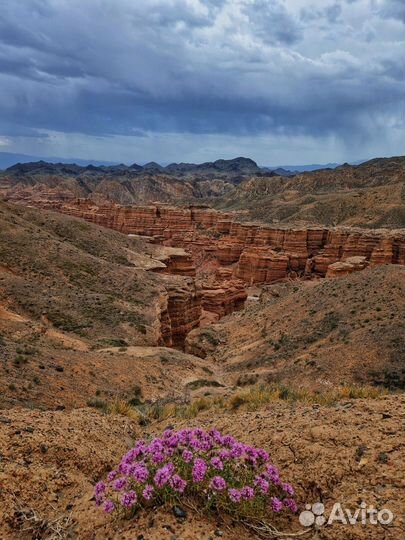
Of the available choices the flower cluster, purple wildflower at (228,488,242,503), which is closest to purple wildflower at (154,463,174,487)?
the flower cluster

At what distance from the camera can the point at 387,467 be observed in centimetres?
517

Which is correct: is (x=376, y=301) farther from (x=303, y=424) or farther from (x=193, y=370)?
(x=303, y=424)

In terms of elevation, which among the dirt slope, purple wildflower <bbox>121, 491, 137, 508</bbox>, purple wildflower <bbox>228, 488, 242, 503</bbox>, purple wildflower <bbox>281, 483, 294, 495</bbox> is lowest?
the dirt slope

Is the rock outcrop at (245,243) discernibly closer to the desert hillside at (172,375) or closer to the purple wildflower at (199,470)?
the desert hillside at (172,375)

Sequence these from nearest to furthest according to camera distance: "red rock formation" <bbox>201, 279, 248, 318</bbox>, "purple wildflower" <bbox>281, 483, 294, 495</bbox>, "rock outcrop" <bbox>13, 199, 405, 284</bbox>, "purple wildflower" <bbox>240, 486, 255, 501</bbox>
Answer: "purple wildflower" <bbox>240, 486, 255, 501</bbox> < "purple wildflower" <bbox>281, 483, 294, 495</bbox> < "red rock formation" <bbox>201, 279, 248, 318</bbox> < "rock outcrop" <bbox>13, 199, 405, 284</bbox>

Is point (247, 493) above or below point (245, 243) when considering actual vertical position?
above

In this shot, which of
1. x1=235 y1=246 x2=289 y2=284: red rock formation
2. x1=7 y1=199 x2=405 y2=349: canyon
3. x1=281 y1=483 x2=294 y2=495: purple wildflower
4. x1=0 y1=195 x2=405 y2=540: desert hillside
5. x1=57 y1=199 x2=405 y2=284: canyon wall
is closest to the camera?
x1=281 y1=483 x2=294 y2=495: purple wildflower

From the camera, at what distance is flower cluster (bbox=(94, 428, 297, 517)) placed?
4355 millimetres

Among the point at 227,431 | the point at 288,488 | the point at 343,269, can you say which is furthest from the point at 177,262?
the point at 288,488

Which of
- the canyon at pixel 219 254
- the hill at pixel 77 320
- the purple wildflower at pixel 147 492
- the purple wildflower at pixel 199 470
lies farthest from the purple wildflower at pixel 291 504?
the canyon at pixel 219 254

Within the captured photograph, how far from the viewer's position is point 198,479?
4.34 metres

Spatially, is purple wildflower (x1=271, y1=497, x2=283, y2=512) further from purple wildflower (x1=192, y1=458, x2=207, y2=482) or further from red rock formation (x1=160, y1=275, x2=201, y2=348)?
red rock formation (x1=160, y1=275, x2=201, y2=348)

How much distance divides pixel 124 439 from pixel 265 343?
24177mm

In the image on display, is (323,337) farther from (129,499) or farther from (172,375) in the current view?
(129,499)
